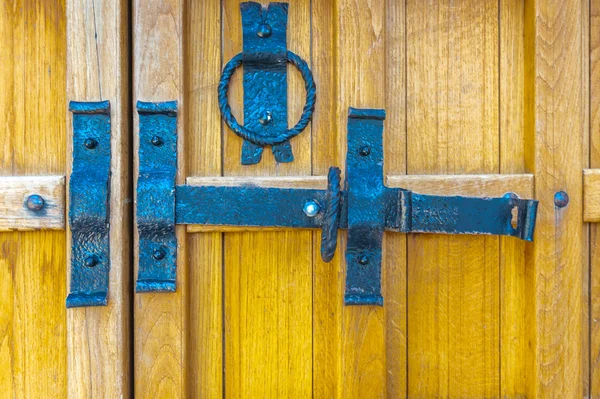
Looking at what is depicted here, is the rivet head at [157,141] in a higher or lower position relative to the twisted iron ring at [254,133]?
lower

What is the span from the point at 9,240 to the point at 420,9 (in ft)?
2.81

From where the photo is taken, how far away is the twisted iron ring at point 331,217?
27.4 inches

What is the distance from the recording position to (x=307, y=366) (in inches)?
32.3

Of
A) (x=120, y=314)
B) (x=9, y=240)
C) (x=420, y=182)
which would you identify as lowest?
(x=120, y=314)

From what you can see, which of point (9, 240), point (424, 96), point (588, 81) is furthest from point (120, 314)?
point (588, 81)

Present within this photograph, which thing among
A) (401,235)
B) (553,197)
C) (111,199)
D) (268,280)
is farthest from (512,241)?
(111,199)

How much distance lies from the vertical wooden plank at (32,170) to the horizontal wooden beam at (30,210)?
0.03m

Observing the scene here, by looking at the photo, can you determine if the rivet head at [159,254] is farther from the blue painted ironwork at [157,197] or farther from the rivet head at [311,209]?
the rivet head at [311,209]

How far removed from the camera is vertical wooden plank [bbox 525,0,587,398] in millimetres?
808

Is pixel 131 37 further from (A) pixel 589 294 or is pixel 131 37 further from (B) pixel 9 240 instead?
(A) pixel 589 294

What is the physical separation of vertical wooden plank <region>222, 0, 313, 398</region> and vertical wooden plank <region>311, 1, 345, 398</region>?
0.01 metres

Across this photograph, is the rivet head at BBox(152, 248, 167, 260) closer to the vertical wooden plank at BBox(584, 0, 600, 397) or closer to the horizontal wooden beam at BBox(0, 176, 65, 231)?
the horizontal wooden beam at BBox(0, 176, 65, 231)

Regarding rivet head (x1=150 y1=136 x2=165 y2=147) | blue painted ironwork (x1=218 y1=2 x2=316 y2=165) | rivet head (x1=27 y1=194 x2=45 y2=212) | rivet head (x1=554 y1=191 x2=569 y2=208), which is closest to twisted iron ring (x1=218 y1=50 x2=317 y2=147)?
blue painted ironwork (x1=218 y1=2 x2=316 y2=165)

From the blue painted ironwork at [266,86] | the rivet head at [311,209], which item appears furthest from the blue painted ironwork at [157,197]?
the rivet head at [311,209]
